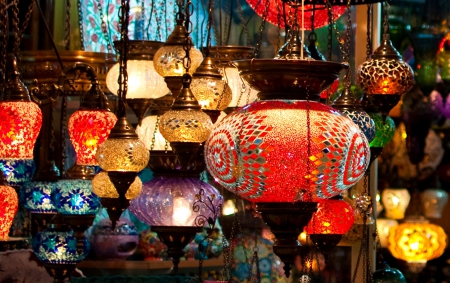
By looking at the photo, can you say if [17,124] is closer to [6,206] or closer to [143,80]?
[6,206]

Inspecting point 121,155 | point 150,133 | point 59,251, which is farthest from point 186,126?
point 59,251

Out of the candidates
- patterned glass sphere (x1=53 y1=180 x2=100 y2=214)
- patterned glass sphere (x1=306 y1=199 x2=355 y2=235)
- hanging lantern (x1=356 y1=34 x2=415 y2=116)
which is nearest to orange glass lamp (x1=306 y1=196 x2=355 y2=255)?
patterned glass sphere (x1=306 y1=199 x2=355 y2=235)

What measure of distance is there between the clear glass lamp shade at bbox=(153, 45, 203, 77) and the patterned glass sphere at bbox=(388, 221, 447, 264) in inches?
113

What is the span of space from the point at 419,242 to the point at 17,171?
8.07 feet

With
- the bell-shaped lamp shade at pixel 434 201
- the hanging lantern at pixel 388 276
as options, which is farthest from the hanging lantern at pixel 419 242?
the hanging lantern at pixel 388 276

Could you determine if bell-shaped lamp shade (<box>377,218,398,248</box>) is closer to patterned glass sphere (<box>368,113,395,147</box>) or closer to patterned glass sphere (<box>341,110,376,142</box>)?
patterned glass sphere (<box>368,113,395,147</box>)

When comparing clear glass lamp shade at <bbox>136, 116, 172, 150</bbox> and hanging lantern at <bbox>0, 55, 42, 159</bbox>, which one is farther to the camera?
clear glass lamp shade at <bbox>136, 116, 172, 150</bbox>

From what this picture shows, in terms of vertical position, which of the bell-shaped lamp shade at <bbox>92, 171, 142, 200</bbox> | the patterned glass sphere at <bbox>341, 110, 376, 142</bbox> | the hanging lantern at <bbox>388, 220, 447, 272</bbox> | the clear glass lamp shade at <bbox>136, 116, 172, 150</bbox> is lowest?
the hanging lantern at <bbox>388, 220, 447, 272</bbox>

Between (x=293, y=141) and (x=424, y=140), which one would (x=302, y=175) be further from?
(x=424, y=140)

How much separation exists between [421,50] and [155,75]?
2632mm

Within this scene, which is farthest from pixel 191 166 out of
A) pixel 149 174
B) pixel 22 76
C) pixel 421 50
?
pixel 421 50

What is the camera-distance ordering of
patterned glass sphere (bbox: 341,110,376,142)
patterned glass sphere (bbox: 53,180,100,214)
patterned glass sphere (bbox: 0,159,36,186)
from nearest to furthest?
patterned glass sphere (bbox: 341,110,376,142) → patterned glass sphere (bbox: 53,180,100,214) → patterned glass sphere (bbox: 0,159,36,186)

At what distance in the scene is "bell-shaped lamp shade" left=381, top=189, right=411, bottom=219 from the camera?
19.9 ft

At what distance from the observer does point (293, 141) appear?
2.19 meters
